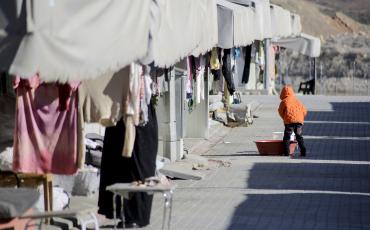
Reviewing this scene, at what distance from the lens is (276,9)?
2397cm

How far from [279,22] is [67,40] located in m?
16.4

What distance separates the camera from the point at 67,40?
829 cm

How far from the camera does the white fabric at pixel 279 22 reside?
77.2 ft

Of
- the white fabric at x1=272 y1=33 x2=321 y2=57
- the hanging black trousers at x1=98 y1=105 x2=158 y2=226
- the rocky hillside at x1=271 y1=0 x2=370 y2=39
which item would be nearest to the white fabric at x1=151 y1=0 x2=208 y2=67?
the hanging black trousers at x1=98 y1=105 x2=158 y2=226

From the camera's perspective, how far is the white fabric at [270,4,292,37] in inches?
926

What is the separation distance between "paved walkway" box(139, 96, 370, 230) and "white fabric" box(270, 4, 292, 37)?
2189mm

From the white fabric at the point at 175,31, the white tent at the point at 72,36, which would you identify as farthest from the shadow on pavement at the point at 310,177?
the white tent at the point at 72,36

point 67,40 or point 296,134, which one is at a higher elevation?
point 67,40

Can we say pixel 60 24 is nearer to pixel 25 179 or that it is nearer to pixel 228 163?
pixel 25 179

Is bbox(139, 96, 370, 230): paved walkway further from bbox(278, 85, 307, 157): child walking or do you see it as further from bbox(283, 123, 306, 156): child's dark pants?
bbox(278, 85, 307, 157): child walking

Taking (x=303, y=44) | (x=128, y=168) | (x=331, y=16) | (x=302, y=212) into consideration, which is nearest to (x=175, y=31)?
(x=128, y=168)

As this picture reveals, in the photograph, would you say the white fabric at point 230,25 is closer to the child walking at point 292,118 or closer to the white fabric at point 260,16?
the white fabric at point 260,16

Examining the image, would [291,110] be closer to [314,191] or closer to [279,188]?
[279,188]

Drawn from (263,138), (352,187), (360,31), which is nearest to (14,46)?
(352,187)
